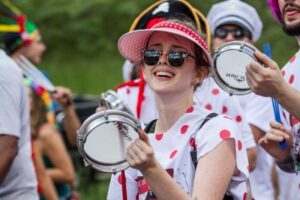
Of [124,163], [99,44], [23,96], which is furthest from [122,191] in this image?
[99,44]

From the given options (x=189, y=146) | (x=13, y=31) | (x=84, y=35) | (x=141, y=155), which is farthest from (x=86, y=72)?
(x=141, y=155)

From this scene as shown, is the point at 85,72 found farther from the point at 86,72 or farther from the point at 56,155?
the point at 56,155

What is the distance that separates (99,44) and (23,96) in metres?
9.15

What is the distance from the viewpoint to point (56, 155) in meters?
7.27

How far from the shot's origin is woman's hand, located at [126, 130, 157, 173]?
344 cm

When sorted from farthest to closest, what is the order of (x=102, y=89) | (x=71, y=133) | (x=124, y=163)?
(x=102, y=89) < (x=71, y=133) < (x=124, y=163)

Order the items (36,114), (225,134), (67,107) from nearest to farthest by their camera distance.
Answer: (225,134) → (67,107) → (36,114)

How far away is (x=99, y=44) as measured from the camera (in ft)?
46.6

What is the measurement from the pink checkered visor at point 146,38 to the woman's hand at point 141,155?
662 millimetres

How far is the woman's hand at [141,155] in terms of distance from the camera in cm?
344

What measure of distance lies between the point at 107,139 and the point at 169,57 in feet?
1.65

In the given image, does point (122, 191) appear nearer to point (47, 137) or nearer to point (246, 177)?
point (246, 177)

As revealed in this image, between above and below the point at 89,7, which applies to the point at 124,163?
above

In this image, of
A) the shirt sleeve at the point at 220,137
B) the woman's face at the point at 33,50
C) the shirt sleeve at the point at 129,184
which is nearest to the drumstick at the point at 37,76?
the woman's face at the point at 33,50
